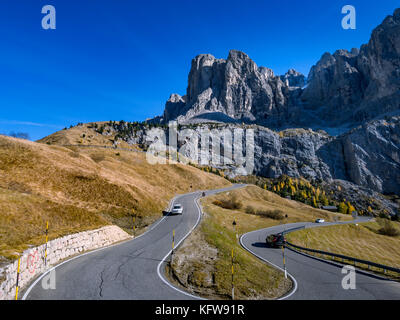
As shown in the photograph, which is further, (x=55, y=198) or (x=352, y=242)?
(x=352, y=242)

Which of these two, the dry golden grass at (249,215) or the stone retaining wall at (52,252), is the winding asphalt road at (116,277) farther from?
the dry golden grass at (249,215)

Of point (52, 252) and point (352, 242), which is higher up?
point (52, 252)

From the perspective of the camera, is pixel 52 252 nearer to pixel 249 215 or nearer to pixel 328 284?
pixel 328 284

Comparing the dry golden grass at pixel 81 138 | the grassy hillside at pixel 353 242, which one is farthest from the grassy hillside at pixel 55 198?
the dry golden grass at pixel 81 138

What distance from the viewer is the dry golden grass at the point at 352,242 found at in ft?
134

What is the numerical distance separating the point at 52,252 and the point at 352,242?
58.8 m

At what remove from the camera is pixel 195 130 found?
193875 mm

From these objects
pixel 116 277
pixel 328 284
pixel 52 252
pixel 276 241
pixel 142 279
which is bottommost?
pixel 276 241

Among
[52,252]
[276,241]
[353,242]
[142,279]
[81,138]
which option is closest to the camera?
[142,279]

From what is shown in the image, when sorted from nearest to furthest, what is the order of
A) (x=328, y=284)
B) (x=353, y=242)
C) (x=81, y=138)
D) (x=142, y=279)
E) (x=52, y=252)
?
(x=142, y=279) → (x=52, y=252) → (x=328, y=284) → (x=353, y=242) → (x=81, y=138)

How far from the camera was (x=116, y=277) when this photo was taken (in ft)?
39.9

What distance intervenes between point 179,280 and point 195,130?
18446 cm

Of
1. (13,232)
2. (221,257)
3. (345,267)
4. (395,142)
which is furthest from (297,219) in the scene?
(395,142)

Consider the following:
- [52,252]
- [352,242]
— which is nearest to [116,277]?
[52,252]
